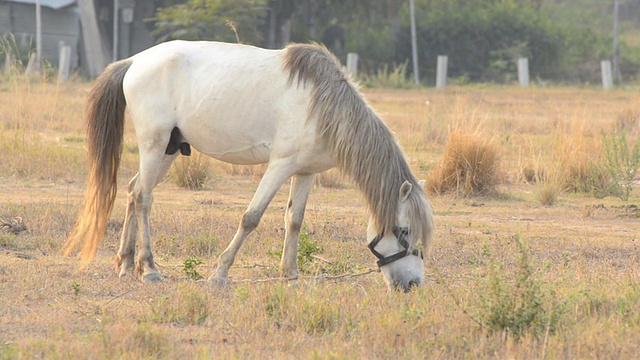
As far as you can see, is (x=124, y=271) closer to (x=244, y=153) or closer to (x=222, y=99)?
(x=244, y=153)

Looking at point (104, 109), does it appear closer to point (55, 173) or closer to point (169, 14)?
point (55, 173)

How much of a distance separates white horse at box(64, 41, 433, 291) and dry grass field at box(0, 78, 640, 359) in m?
0.29

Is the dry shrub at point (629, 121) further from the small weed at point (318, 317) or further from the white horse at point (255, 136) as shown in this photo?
the small weed at point (318, 317)

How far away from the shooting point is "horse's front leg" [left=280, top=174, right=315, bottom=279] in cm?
662

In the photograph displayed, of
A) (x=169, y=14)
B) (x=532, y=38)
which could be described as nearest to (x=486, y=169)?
(x=169, y=14)

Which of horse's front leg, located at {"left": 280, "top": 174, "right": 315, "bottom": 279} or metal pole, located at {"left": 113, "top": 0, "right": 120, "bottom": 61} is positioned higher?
metal pole, located at {"left": 113, "top": 0, "right": 120, "bottom": 61}

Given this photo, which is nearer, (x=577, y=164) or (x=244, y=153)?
(x=244, y=153)

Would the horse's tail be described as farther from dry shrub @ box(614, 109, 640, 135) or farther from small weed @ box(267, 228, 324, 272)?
dry shrub @ box(614, 109, 640, 135)

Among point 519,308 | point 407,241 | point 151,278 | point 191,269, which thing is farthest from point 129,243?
point 519,308

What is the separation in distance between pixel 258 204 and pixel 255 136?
460mm

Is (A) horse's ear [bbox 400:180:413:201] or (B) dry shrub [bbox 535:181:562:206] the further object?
(B) dry shrub [bbox 535:181:562:206]

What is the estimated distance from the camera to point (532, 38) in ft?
102

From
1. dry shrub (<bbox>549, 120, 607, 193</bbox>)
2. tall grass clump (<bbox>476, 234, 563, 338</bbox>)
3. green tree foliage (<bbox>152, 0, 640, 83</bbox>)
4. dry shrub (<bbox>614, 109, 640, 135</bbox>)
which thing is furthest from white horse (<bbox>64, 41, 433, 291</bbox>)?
green tree foliage (<bbox>152, 0, 640, 83</bbox>)

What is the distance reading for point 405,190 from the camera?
237 inches
